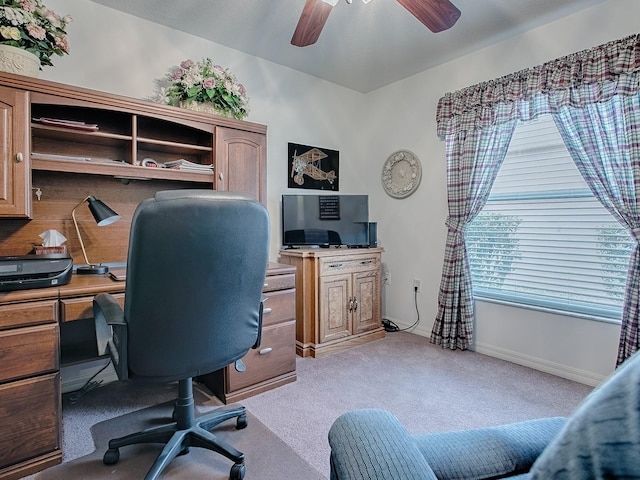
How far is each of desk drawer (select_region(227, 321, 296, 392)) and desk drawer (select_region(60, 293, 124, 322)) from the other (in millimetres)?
847

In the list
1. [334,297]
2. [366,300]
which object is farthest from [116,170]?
[366,300]

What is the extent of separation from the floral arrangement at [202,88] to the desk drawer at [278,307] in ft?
4.40

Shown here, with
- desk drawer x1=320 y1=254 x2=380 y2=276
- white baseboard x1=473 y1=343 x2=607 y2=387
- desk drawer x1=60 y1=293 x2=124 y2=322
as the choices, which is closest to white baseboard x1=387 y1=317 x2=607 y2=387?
white baseboard x1=473 y1=343 x2=607 y2=387

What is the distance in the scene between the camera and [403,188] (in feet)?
11.7

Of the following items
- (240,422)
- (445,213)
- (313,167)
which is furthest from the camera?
(313,167)

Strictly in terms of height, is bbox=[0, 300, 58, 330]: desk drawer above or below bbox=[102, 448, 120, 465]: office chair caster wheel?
above

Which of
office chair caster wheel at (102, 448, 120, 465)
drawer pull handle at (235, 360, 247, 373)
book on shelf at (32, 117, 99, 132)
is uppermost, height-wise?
Answer: book on shelf at (32, 117, 99, 132)

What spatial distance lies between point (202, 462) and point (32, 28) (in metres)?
2.30

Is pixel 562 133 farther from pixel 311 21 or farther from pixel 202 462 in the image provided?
pixel 202 462

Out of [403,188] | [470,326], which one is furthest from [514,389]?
[403,188]

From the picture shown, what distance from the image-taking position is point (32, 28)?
1735mm

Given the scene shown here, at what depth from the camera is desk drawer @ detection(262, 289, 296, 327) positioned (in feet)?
7.46

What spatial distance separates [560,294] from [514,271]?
355 millimetres

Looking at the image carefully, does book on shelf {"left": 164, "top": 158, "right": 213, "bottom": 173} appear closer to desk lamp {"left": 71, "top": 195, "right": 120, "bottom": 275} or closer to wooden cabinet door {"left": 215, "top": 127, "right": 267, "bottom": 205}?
wooden cabinet door {"left": 215, "top": 127, "right": 267, "bottom": 205}
